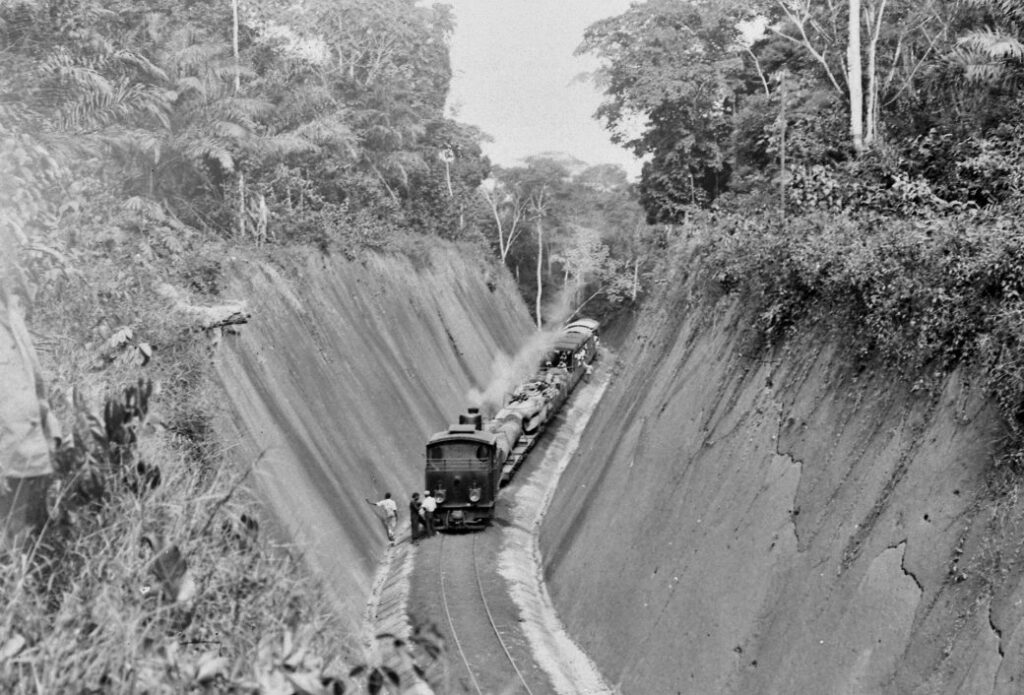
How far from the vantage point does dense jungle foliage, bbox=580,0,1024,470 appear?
1257cm

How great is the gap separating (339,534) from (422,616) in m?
3.35

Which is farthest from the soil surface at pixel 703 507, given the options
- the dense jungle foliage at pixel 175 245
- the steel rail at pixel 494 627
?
the dense jungle foliage at pixel 175 245

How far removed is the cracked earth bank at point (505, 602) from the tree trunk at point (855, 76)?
1108 centimetres

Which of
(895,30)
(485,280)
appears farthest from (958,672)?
(485,280)

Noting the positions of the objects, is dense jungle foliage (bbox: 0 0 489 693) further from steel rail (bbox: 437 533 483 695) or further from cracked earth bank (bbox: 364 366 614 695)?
cracked earth bank (bbox: 364 366 614 695)

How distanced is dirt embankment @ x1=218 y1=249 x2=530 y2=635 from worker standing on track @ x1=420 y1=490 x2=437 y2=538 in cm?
110

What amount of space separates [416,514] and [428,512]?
0.85ft

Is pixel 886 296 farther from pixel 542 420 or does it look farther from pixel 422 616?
pixel 542 420

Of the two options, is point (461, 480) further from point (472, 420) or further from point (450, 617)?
point (450, 617)

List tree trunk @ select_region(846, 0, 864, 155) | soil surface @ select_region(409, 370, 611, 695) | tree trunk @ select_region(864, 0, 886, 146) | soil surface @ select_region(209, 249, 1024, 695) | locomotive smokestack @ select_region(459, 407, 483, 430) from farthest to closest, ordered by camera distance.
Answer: locomotive smokestack @ select_region(459, 407, 483, 430)
tree trunk @ select_region(864, 0, 886, 146)
tree trunk @ select_region(846, 0, 864, 155)
soil surface @ select_region(409, 370, 611, 695)
soil surface @ select_region(209, 249, 1024, 695)

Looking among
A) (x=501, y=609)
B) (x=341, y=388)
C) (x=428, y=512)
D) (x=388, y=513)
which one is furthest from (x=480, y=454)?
(x=501, y=609)

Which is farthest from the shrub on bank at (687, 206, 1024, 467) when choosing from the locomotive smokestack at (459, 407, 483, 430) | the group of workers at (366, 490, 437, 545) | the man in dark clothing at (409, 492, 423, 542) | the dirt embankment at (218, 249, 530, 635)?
the locomotive smokestack at (459, 407, 483, 430)

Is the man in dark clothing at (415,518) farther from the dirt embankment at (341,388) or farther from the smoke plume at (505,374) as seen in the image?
the smoke plume at (505,374)

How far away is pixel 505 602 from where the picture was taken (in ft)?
61.8
